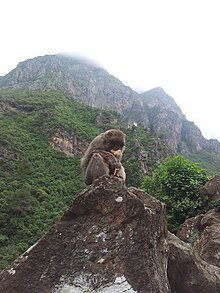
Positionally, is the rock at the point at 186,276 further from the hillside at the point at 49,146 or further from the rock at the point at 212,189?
the hillside at the point at 49,146

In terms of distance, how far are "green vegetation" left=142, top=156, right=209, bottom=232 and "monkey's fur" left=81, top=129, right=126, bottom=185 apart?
5.52 meters

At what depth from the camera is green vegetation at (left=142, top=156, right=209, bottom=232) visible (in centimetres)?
1170

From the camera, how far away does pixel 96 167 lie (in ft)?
20.4

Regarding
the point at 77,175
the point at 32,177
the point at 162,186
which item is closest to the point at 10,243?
the point at 32,177

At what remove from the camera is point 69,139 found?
70750 millimetres

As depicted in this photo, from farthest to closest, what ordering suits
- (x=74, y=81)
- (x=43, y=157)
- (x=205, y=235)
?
(x=74, y=81) < (x=43, y=157) < (x=205, y=235)

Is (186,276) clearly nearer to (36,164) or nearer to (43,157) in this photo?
(36,164)

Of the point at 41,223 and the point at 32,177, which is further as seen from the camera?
the point at 32,177

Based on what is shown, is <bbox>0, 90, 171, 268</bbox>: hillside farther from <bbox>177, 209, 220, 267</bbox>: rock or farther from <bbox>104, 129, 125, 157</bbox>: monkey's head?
<bbox>104, 129, 125, 157</bbox>: monkey's head

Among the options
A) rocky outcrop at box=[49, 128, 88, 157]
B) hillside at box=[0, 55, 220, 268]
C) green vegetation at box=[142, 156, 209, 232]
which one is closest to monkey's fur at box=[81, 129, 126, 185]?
green vegetation at box=[142, 156, 209, 232]

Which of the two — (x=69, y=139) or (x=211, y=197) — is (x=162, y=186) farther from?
(x=69, y=139)

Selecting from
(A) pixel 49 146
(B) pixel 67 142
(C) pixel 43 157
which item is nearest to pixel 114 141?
(C) pixel 43 157

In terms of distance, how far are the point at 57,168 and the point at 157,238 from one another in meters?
54.9

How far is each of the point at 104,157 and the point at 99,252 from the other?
2.00m
